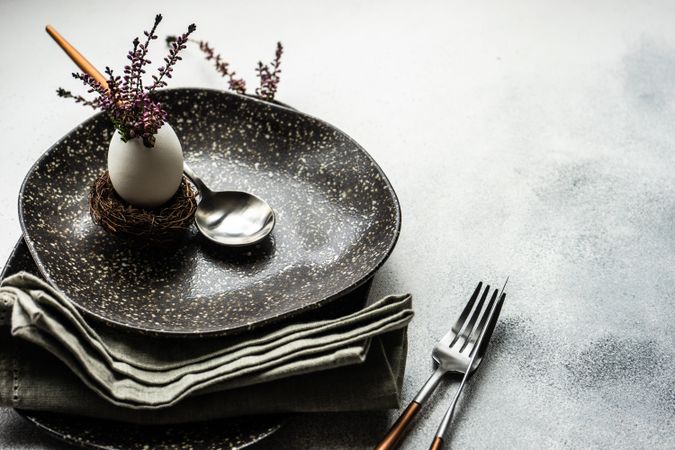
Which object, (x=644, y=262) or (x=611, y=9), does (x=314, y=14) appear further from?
(x=644, y=262)

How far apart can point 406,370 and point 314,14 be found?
0.90 m

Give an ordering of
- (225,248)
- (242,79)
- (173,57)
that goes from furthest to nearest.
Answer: (242,79) < (225,248) < (173,57)

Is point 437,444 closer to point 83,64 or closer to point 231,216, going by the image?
point 231,216

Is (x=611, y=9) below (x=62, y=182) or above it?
above

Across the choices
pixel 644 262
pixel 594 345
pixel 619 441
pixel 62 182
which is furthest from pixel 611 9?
pixel 62 182

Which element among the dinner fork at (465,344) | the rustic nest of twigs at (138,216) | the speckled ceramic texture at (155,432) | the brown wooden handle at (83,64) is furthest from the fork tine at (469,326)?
the brown wooden handle at (83,64)

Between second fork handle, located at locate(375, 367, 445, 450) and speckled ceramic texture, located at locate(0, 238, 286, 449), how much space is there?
0.12 meters

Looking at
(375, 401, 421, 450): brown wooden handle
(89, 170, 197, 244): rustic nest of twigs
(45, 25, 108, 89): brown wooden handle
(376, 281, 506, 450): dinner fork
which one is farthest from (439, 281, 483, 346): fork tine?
(45, 25, 108, 89): brown wooden handle

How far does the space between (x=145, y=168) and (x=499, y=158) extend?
637 millimetres

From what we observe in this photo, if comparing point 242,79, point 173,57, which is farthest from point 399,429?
point 242,79

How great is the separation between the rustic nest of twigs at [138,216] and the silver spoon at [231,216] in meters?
0.03

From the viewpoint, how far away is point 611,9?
1.67 m

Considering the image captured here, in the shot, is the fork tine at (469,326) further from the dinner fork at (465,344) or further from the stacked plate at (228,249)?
the stacked plate at (228,249)

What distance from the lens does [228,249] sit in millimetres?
1000
